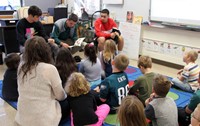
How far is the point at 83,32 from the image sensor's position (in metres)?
5.09

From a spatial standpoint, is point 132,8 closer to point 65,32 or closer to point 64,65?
point 65,32

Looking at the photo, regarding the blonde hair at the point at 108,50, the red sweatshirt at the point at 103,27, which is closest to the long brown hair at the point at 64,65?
the blonde hair at the point at 108,50

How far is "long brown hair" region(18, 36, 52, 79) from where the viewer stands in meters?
1.82

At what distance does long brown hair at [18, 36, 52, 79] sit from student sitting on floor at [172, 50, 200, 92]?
1881mm

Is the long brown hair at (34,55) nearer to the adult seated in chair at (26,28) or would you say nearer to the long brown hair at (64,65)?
the long brown hair at (64,65)

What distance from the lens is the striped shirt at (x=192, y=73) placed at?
2928 mm

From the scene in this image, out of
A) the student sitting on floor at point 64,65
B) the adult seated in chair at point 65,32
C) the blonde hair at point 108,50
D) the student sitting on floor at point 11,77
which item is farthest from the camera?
the adult seated in chair at point 65,32

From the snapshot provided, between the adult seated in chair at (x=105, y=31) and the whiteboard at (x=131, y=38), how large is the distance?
408mm

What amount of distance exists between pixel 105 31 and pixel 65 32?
2.66 ft

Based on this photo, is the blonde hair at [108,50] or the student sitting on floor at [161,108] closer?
the student sitting on floor at [161,108]

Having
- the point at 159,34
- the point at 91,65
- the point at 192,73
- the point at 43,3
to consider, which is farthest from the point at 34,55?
the point at 43,3

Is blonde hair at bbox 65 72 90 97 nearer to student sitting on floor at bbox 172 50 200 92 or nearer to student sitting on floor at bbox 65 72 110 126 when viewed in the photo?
student sitting on floor at bbox 65 72 110 126

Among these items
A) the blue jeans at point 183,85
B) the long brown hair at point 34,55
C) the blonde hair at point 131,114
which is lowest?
the blue jeans at point 183,85

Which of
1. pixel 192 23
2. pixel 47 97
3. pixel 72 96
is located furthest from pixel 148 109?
pixel 192 23
